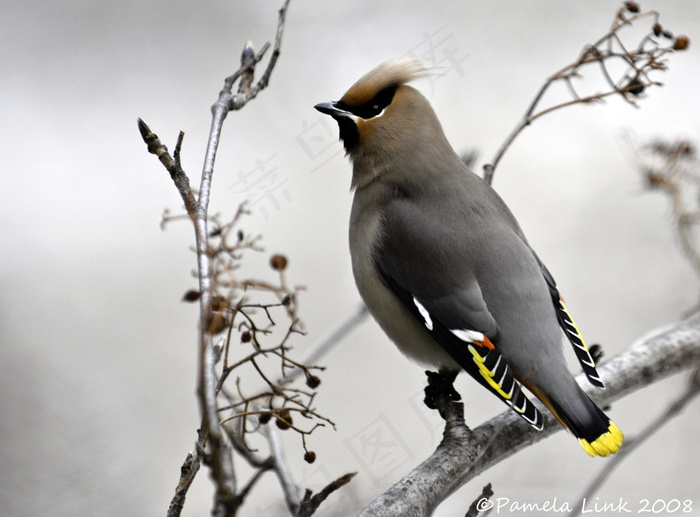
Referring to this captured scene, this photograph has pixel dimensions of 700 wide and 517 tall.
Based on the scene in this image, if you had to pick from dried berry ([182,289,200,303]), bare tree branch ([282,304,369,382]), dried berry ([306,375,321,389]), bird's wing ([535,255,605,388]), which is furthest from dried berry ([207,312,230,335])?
bird's wing ([535,255,605,388])

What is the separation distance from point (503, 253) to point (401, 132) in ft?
1.58

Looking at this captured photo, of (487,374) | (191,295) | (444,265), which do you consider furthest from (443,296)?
(191,295)

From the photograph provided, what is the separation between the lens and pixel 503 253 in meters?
2.44

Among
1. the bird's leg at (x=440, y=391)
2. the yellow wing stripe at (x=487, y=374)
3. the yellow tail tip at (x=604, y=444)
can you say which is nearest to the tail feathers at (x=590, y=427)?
the yellow tail tip at (x=604, y=444)

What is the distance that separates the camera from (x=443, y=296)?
238 centimetres

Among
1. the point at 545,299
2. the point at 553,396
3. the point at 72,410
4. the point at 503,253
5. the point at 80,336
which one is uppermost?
the point at 80,336

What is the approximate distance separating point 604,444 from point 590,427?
5cm

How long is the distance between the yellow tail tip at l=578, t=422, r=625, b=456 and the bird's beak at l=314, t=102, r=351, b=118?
1.12 metres

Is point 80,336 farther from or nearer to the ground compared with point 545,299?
farther from the ground

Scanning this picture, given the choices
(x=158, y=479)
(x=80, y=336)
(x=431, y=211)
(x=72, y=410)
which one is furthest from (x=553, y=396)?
(x=80, y=336)

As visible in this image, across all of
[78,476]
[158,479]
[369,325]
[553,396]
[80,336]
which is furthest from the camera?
[369,325]

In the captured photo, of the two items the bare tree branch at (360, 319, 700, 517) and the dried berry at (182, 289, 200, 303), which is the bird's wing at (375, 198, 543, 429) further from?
the dried berry at (182, 289, 200, 303)

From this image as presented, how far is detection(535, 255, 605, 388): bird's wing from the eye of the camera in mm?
2266

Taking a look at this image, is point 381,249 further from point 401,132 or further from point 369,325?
point 369,325
